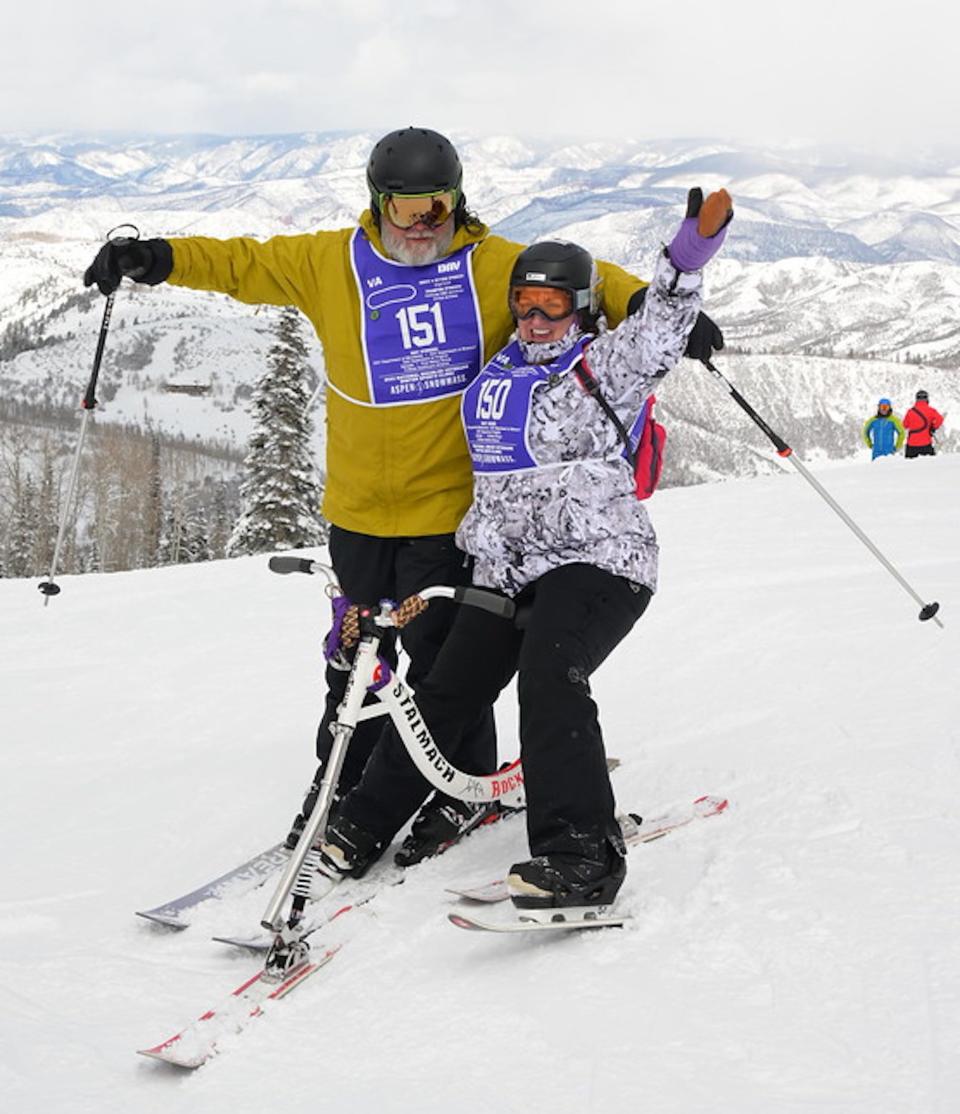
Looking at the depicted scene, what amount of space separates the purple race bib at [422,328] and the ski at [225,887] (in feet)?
5.73

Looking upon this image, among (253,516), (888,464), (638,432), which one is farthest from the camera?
(253,516)

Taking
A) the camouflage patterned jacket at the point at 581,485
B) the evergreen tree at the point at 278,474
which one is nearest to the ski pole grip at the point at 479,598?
the camouflage patterned jacket at the point at 581,485

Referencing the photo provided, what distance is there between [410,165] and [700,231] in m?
1.09

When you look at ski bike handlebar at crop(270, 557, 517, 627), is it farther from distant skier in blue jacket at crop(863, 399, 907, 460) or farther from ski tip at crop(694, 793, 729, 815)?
distant skier in blue jacket at crop(863, 399, 907, 460)

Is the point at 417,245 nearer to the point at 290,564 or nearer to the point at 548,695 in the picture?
the point at 290,564

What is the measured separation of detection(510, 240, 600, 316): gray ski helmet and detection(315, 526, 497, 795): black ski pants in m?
0.98

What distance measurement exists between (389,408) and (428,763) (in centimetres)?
123

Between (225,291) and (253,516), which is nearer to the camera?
(225,291)

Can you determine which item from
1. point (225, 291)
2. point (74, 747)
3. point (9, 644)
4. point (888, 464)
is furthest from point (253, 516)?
point (225, 291)

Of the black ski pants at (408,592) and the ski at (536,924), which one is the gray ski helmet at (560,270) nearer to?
the black ski pants at (408,592)

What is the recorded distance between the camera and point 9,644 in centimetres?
831

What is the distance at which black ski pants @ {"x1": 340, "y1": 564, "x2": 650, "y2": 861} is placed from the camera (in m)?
3.25

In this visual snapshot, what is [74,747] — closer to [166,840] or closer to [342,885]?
[166,840]

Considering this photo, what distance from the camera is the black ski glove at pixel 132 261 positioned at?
388cm
